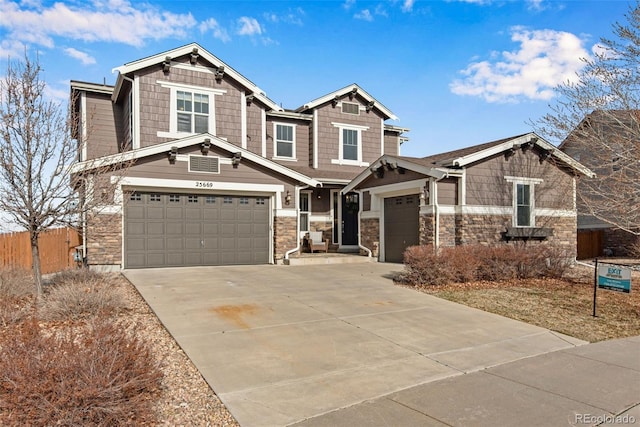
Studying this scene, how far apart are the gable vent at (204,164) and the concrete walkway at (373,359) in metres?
5.09

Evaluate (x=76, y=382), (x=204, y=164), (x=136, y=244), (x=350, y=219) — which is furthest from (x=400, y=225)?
(x=76, y=382)

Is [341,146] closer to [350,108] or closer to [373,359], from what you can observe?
[350,108]

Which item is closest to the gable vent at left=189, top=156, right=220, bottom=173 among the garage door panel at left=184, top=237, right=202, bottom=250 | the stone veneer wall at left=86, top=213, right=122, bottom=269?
the garage door panel at left=184, top=237, right=202, bottom=250

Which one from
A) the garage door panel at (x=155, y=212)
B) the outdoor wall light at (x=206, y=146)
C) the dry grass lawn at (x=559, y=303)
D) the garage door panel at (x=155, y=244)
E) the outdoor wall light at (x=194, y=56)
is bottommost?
the dry grass lawn at (x=559, y=303)

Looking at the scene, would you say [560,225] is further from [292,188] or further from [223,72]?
[223,72]

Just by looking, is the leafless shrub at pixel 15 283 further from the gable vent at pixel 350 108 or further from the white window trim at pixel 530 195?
the white window trim at pixel 530 195

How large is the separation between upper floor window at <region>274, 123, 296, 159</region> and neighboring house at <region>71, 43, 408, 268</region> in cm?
5

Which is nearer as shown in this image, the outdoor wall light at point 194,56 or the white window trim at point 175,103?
the white window trim at point 175,103

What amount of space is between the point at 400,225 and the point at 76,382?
13.4m

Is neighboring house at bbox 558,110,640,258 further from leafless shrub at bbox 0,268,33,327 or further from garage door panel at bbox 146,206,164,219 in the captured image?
leafless shrub at bbox 0,268,33,327

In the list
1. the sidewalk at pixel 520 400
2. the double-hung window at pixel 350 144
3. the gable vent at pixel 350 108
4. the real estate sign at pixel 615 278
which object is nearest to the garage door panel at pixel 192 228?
the double-hung window at pixel 350 144

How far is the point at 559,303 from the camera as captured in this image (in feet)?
30.0

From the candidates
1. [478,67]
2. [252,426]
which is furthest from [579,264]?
[252,426]

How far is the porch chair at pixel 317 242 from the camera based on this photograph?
17531 mm
